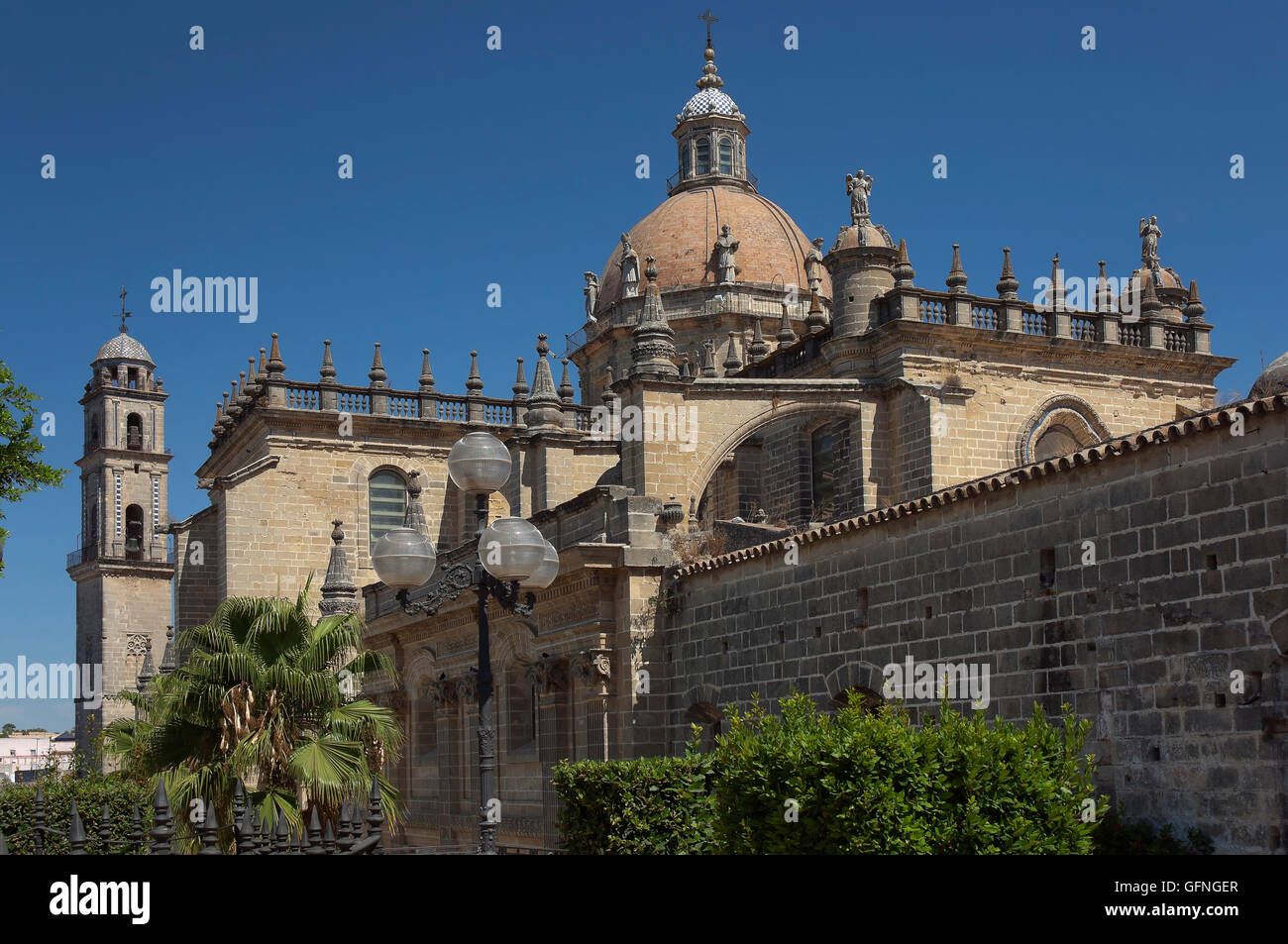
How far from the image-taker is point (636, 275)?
42500 millimetres

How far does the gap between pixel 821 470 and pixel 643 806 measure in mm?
16252

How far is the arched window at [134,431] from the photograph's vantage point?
206 feet

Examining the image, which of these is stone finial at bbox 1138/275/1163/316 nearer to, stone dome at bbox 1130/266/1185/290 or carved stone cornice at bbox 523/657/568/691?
stone dome at bbox 1130/266/1185/290

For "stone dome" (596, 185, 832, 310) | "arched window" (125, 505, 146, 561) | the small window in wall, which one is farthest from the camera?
"arched window" (125, 505, 146, 561)

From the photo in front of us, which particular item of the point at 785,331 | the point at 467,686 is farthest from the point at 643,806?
the point at 785,331

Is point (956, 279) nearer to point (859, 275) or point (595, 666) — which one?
point (859, 275)

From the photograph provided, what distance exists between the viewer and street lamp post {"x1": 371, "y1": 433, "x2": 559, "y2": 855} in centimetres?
1089

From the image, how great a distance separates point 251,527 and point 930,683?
73.6 ft

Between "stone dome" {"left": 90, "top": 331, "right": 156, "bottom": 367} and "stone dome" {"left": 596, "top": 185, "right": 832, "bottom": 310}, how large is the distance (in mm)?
27786

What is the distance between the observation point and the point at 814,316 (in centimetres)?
3244

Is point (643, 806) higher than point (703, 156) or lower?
lower

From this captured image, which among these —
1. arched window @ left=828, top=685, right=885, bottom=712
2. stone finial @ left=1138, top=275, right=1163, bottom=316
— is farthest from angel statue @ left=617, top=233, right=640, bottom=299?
arched window @ left=828, top=685, right=885, bottom=712
